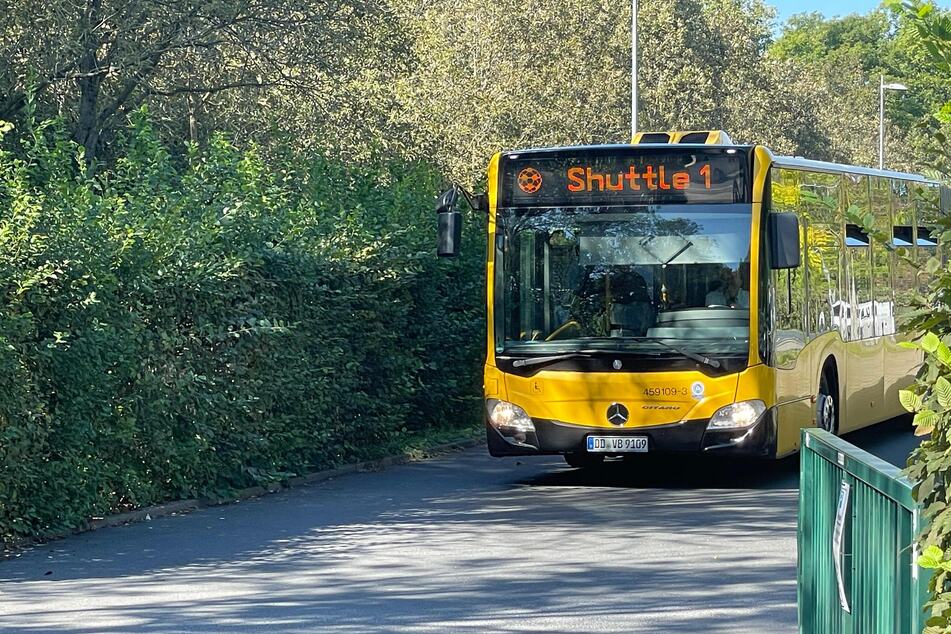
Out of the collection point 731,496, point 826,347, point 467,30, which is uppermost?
point 467,30

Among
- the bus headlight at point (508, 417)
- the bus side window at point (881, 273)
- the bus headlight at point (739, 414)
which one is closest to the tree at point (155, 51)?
the bus headlight at point (508, 417)

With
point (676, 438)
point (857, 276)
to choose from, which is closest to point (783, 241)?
point (676, 438)

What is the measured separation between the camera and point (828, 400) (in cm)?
1557

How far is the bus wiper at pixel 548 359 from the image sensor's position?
1345 cm

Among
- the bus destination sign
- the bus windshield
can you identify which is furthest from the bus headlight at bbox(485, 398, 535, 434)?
the bus destination sign

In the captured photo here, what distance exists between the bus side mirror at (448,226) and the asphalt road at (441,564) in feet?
7.05

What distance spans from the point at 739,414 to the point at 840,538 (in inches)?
333

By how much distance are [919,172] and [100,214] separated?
9.90 meters

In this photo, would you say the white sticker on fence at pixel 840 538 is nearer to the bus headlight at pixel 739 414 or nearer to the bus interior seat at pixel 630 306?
the bus headlight at pixel 739 414

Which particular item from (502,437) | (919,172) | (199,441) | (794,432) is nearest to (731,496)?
(794,432)

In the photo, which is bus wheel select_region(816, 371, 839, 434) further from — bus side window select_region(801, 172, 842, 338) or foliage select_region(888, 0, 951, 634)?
foliage select_region(888, 0, 951, 634)

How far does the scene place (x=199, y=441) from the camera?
→ 13.1 meters

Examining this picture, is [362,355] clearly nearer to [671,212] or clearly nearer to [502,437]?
[502,437]

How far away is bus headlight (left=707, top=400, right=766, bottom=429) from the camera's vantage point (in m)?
13.2
